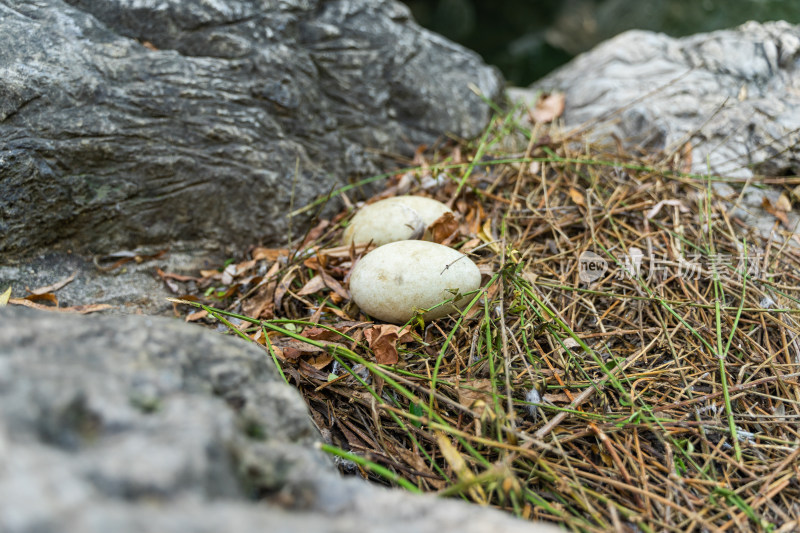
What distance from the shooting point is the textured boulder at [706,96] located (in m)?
2.77

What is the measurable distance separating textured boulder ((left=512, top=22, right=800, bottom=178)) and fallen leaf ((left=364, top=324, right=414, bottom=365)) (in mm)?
1807

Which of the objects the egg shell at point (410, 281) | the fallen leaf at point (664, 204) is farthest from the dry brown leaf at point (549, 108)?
the egg shell at point (410, 281)

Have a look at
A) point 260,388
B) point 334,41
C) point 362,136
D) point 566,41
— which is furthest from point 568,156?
point 566,41

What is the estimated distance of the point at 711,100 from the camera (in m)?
3.07

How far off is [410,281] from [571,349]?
59cm

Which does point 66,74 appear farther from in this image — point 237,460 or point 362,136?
point 237,460

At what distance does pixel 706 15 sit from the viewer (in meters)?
5.11

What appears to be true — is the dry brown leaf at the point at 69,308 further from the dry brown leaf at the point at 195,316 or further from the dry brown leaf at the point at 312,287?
the dry brown leaf at the point at 312,287

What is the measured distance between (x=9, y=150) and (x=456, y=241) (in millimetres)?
1733

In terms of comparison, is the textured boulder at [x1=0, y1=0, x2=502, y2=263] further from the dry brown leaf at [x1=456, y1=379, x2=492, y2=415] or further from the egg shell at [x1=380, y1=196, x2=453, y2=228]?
the dry brown leaf at [x1=456, y1=379, x2=492, y2=415]

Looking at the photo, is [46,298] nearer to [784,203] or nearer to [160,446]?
[160,446]

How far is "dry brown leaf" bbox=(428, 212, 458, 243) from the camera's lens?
225 centimetres

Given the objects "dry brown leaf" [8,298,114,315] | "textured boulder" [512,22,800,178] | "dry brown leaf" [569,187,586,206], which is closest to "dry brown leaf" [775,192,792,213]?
"textured boulder" [512,22,800,178]

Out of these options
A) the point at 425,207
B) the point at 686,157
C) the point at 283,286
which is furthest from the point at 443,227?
the point at 686,157
